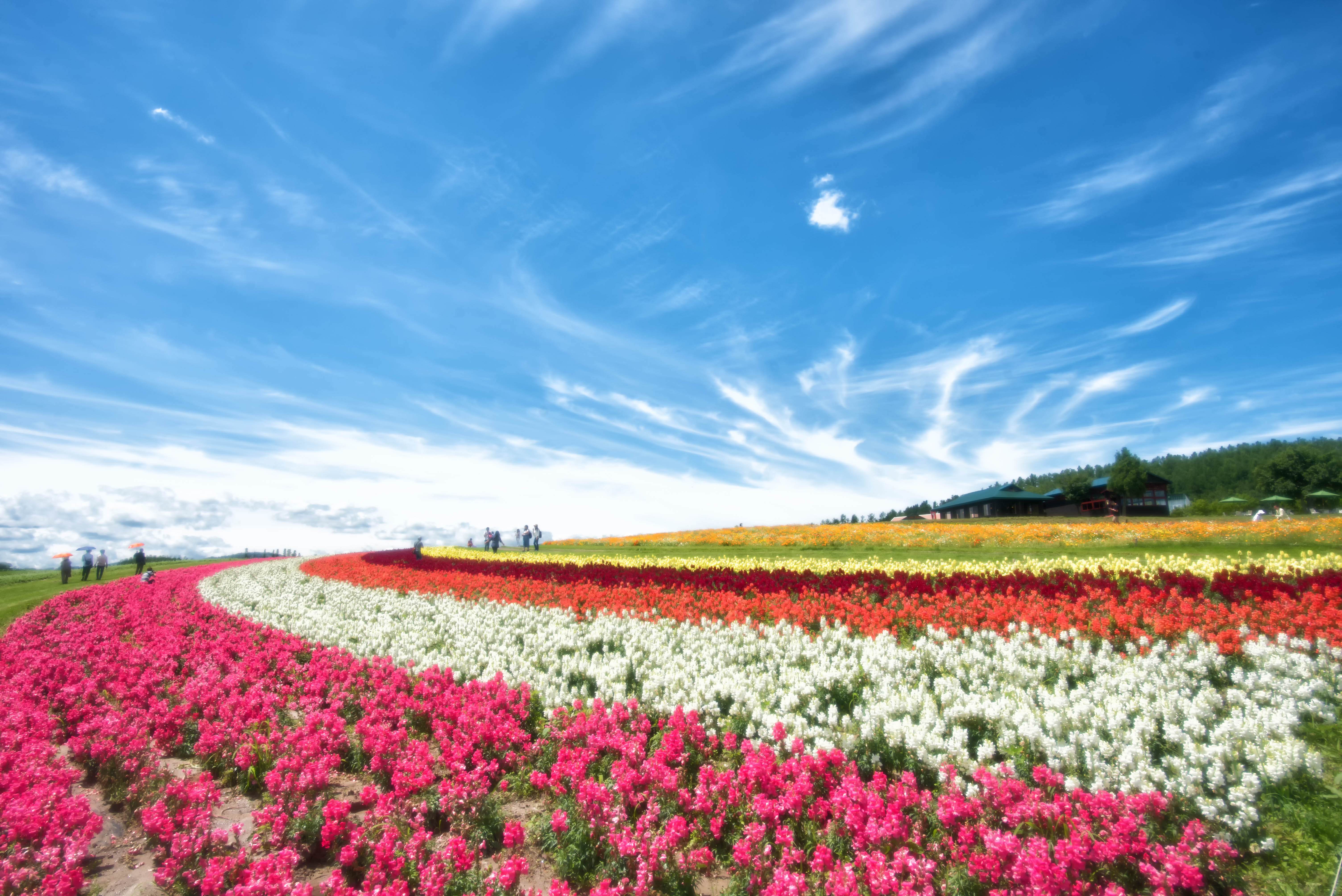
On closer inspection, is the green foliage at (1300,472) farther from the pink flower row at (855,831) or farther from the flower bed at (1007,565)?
the pink flower row at (855,831)

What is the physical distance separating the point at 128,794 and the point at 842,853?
594 centimetres

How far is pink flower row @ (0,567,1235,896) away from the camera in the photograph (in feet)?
11.6

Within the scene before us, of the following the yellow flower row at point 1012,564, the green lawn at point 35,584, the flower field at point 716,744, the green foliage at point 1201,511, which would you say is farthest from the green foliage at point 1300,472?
the green lawn at point 35,584

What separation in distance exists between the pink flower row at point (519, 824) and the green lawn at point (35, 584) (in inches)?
530

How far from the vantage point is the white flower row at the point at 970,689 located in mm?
4508

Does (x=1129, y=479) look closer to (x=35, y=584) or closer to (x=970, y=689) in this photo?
(x=970, y=689)

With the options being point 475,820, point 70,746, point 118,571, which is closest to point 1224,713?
point 475,820

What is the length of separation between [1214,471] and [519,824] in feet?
428

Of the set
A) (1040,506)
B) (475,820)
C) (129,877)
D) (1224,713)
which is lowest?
(129,877)

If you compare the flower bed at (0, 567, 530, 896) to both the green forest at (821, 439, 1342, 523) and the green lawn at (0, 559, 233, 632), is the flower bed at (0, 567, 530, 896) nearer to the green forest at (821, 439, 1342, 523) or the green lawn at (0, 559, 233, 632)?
the green lawn at (0, 559, 233, 632)

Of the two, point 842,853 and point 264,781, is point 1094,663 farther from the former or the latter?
point 264,781

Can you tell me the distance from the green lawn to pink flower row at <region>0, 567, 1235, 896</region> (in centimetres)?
1347

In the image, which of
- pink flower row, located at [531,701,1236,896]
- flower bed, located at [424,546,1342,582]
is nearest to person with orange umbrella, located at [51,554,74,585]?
flower bed, located at [424,546,1342,582]

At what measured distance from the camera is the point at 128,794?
17.6 ft
